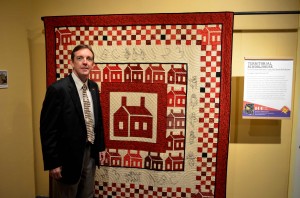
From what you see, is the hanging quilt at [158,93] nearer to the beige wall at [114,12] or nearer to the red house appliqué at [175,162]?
the red house appliqué at [175,162]

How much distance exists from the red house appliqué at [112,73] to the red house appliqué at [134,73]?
0.22ft

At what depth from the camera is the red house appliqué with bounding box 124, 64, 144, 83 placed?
1981mm

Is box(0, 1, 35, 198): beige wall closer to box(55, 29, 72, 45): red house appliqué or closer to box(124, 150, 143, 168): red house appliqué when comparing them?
box(55, 29, 72, 45): red house appliqué

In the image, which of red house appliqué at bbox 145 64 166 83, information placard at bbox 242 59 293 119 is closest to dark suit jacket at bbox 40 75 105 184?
red house appliqué at bbox 145 64 166 83

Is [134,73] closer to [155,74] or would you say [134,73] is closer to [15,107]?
[155,74]

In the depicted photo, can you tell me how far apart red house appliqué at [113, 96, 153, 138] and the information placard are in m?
0.85

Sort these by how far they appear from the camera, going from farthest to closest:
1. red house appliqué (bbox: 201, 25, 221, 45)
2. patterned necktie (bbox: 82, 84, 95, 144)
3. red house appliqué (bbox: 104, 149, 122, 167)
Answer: red house appliqué (bbox: 104, 149, 122, 167)
red house appliqué (bbox: 201, 25, 221, 45)
patterned necktie (bbox: 82, 84, 95, 144)

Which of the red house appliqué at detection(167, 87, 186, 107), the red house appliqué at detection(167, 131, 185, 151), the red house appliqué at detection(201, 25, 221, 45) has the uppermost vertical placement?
the red house appliqué at detection(201, 25, 221, 45)

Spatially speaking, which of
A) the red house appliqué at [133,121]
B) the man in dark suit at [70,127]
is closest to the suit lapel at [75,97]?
the man in dark suit at [70,127]

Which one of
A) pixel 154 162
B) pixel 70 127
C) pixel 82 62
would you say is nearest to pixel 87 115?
pixel 70 127

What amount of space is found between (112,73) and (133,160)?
836 millimetres

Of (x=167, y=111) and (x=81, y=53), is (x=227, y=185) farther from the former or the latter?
(x=81, y=53)

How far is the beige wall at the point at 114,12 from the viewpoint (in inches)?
75.1

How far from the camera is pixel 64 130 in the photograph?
1.55m
